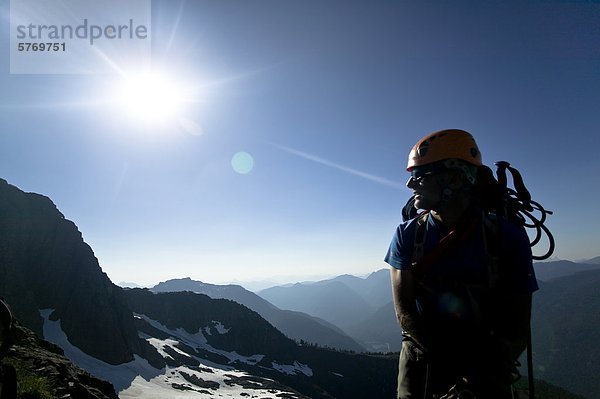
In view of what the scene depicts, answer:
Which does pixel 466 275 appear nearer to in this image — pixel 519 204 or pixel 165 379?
pixel 519 204

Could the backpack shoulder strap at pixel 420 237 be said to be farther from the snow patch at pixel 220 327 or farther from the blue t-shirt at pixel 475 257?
the snow patch at pixel 220 327

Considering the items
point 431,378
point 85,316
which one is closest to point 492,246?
point 431,378

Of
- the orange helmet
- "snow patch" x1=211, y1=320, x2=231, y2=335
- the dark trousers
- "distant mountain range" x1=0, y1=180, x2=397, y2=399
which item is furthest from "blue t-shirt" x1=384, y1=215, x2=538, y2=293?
"snow patch" x1=211, y1=320, x2=231, y2=335

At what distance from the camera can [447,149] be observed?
3.78 meters

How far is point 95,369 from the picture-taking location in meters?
70.2

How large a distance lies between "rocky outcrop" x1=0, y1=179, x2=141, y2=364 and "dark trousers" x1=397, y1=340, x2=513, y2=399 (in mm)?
93349

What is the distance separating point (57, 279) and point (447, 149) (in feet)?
350

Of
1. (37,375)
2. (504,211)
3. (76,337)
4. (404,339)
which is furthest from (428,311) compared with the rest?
(76,337)

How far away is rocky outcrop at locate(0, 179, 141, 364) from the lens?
7675 cm

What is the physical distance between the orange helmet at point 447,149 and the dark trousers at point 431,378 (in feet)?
7.02

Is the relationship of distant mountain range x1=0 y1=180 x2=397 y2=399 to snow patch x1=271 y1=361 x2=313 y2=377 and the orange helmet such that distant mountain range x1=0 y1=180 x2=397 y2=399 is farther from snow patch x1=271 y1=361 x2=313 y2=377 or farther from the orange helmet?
the orange helmet

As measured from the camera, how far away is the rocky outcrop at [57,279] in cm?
7675

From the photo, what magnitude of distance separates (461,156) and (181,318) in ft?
557

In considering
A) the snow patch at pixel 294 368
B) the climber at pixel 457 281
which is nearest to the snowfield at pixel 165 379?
the snow patch at pixel 294 368
